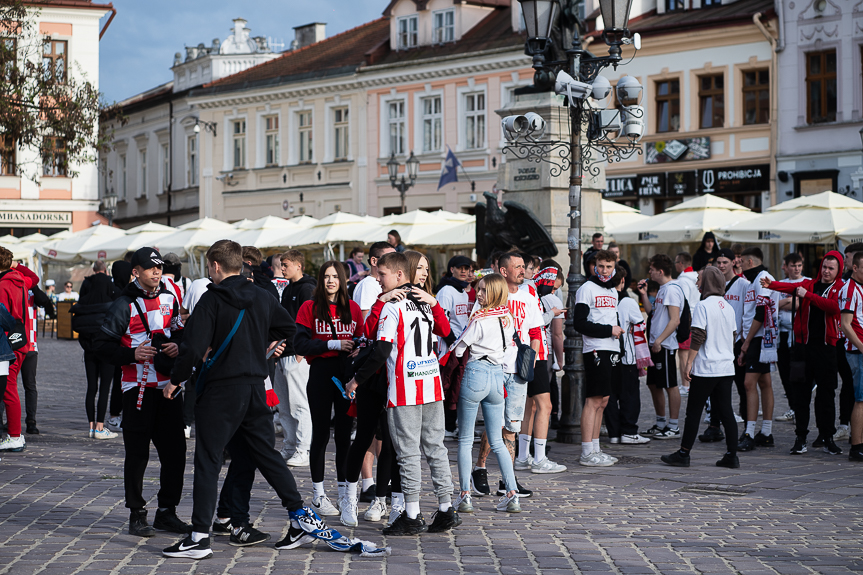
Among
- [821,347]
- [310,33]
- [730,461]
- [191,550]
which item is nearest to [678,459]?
[730,461]

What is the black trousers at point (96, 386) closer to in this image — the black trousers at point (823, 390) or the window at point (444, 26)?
the black trousers at point (823, 390)

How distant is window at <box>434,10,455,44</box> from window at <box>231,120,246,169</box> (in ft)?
31.0

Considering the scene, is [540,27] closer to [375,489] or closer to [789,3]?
[375,489]

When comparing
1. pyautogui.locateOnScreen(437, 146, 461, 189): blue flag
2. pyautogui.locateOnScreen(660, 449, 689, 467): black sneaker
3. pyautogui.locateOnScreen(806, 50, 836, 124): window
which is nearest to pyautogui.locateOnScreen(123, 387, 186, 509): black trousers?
pyautogui.locateOnScreen(660, 449, 689, 467): black sneaker

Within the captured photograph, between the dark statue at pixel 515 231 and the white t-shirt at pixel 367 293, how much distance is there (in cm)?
531

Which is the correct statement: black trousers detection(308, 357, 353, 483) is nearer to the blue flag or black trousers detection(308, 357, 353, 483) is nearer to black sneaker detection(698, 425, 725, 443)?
black sneaker detection(698, 425, 725, 443)

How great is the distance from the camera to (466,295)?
35.3 ft

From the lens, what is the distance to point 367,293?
8.59m

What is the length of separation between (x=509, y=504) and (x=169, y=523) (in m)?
2.30

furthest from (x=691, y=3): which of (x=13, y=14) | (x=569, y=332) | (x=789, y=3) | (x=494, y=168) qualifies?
(x=569, y=332)

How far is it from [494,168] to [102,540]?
3022cm

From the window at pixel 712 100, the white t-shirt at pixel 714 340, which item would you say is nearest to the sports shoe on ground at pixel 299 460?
the white t-shirt at pixel 714 340

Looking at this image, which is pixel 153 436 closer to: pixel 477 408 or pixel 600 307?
pixel 477 408

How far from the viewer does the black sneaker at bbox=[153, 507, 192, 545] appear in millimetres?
7195
